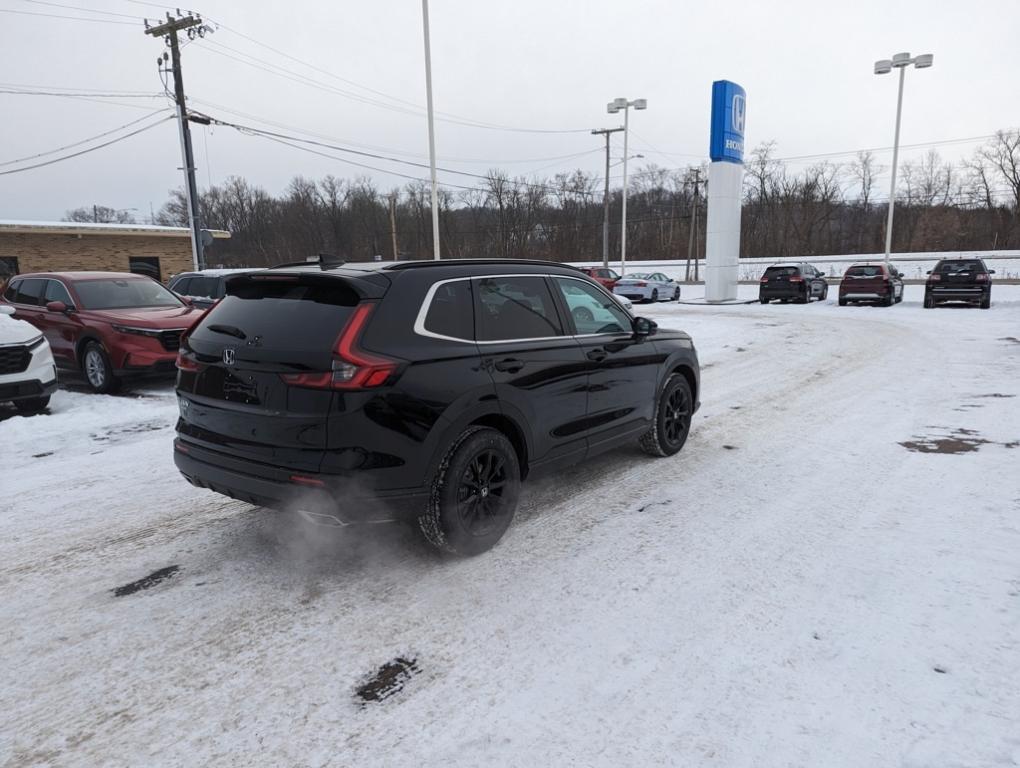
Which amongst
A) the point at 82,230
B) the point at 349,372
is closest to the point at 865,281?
the point at 349,372

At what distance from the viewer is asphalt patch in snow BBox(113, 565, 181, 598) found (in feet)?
11.6

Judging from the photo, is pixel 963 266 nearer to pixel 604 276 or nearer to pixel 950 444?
pixel 604 276

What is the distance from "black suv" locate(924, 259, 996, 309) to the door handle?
22.4 meters

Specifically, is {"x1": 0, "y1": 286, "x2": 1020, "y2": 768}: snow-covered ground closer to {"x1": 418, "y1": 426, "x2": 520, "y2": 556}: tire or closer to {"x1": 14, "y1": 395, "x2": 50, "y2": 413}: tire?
{"x1": 418, "y1": 426, "x2": 520, "y2": 556}: tire

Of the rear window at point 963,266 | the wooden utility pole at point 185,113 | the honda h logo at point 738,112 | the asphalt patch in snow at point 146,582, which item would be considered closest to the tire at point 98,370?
the asphalt patch in snow at point 146,582

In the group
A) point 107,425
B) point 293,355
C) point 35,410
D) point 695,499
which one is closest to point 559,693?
point 293,355

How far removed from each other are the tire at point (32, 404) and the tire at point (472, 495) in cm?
662

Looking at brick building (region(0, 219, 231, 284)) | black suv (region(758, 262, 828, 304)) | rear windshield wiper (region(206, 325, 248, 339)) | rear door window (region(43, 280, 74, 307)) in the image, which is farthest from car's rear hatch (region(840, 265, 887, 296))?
brick building (region(0, 219, 231, 284))

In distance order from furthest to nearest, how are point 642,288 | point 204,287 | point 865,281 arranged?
1. point 642,288
2. point 865,281
3. point 204,287

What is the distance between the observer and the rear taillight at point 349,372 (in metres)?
3.26

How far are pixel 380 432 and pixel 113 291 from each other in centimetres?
891

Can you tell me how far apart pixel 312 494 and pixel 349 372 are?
0.66 metres

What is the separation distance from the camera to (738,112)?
27469 mm

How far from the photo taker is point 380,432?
332 cm
